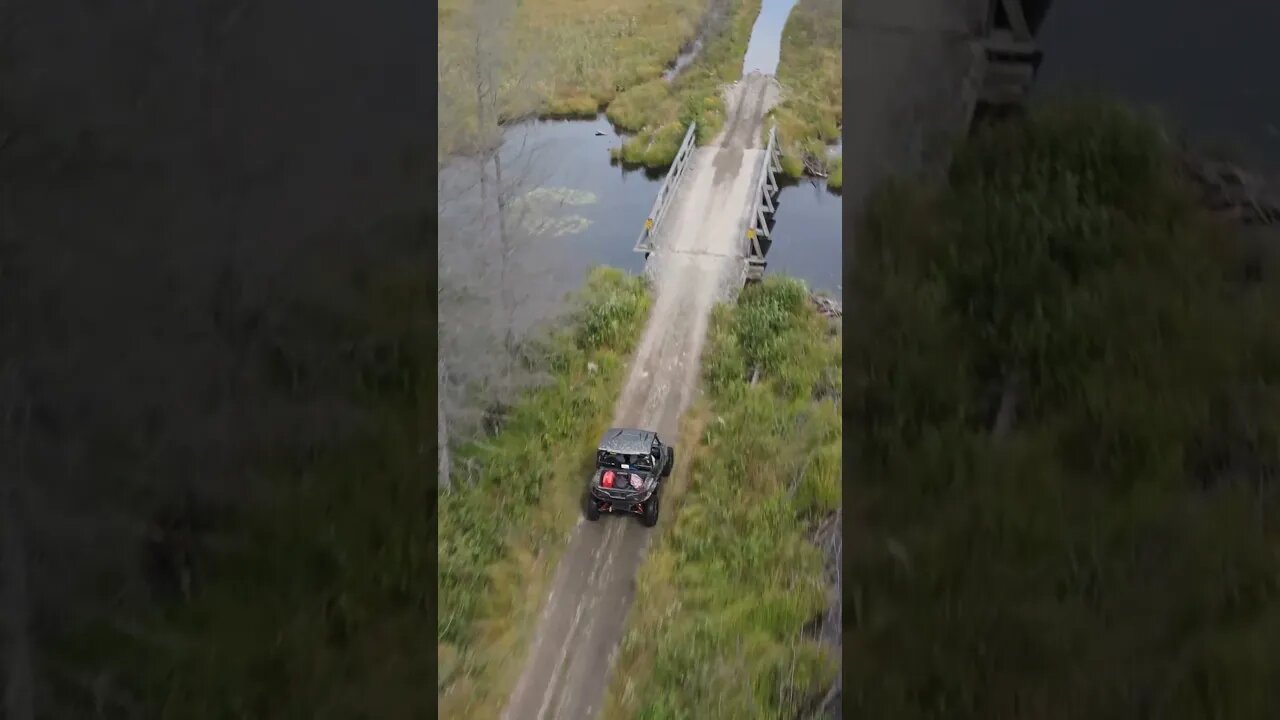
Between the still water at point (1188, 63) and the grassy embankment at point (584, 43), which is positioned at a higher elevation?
the still water at point (1188, 63)

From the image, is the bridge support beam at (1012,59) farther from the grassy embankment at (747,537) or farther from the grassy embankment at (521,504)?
the grassy embankment at (521,504)

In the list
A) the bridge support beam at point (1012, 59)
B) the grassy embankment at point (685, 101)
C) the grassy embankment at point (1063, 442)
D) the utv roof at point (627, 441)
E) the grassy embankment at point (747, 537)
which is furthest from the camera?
the grassy embankment at point (685, 101)

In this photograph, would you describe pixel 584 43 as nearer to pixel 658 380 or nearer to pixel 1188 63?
pixel 658 380
